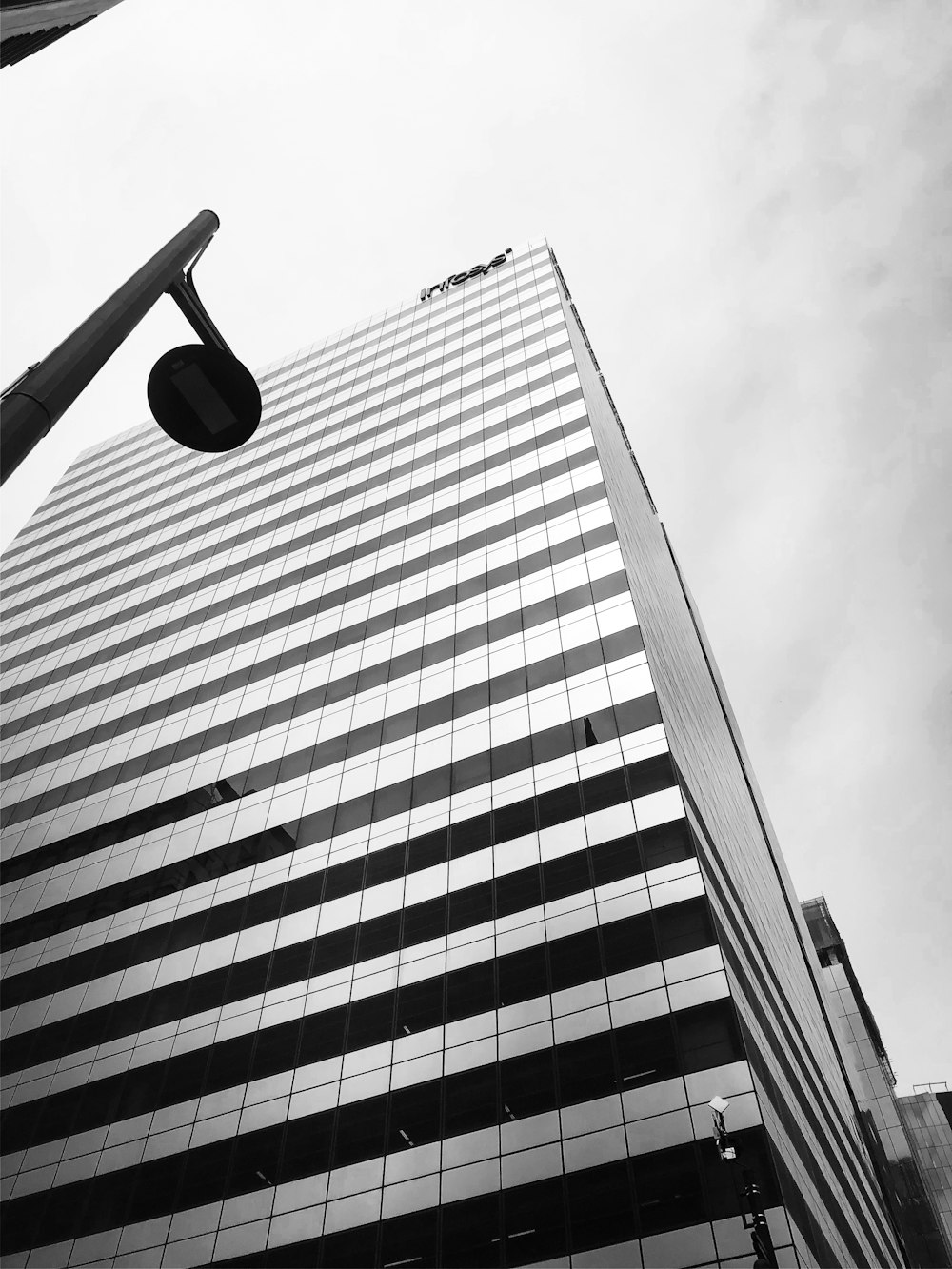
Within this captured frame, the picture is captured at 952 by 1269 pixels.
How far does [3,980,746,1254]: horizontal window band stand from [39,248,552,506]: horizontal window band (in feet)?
188

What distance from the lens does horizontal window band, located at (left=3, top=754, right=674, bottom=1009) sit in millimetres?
32000

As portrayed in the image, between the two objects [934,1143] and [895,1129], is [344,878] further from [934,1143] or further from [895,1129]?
[934,1143]

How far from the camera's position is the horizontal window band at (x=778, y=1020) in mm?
32531

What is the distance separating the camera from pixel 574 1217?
23094mm

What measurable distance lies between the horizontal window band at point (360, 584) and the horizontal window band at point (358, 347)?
22142 mm

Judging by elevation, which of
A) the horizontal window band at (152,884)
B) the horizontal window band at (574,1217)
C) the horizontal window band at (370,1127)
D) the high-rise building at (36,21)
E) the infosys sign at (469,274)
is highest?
the infosys sign at (469,274)

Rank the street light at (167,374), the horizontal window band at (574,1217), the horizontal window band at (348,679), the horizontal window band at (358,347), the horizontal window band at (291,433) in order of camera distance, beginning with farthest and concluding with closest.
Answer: the horizontal window band at (358,347)
the horizontal window band at (291,433)
the horizontal window band at (348,679)
the horizontal window band at (574,1217)
the street light at (167,374)

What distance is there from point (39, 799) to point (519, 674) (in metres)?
27.3

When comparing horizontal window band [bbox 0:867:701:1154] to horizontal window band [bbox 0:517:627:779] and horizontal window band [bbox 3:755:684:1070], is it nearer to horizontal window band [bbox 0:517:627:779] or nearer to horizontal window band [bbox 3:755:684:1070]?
horizontal window band [bbox 3:755:684:1070]

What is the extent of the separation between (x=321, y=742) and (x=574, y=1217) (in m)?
22.6

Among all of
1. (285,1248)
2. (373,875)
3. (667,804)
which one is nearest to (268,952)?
(373,875)

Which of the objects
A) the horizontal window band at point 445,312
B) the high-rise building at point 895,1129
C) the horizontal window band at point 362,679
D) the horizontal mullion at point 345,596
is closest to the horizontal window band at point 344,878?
the horizontal window band at point 362,679

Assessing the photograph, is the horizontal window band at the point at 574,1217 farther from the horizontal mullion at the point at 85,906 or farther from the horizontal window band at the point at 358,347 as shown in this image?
the horizontal window band at the point at 358,347

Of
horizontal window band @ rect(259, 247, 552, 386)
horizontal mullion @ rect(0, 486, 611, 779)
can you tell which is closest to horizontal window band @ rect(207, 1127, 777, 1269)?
horizontal mullion @ rect(0, 486, 611, 779)
